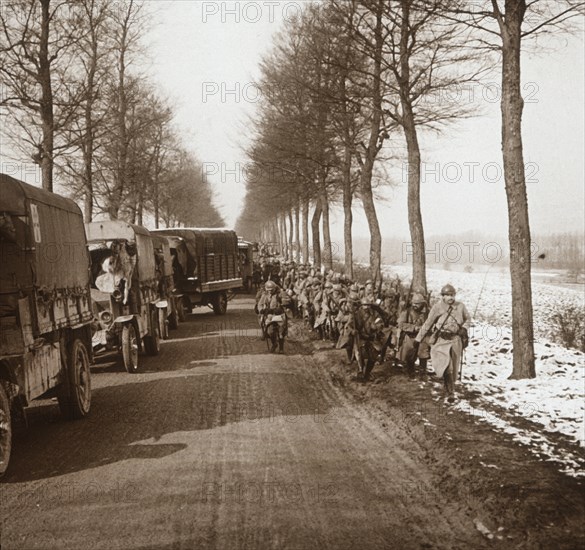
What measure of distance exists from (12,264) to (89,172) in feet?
54.5

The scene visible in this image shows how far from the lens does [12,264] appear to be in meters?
7.03

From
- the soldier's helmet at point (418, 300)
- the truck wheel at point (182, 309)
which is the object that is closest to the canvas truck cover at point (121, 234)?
the soldier's helmet at point (418, 300)

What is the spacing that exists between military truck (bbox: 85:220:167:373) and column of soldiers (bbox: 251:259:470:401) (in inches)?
108

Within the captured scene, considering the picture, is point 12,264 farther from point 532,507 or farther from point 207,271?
point 207,271

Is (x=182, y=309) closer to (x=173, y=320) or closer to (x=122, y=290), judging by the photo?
(x=173, y=320)

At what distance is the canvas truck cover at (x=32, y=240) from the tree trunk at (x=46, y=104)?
8.70 meters

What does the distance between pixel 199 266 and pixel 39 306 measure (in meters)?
15.0

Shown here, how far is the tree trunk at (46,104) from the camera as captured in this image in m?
16.7

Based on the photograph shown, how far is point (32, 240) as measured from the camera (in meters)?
7.21

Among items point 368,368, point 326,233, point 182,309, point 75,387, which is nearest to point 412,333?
point 368,368

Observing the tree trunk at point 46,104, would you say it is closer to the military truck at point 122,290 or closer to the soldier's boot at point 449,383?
the military truck at point 122,290

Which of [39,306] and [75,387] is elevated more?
[39,306]

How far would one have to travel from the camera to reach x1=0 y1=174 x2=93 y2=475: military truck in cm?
666

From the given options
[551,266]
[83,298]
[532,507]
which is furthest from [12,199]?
[551,266]
